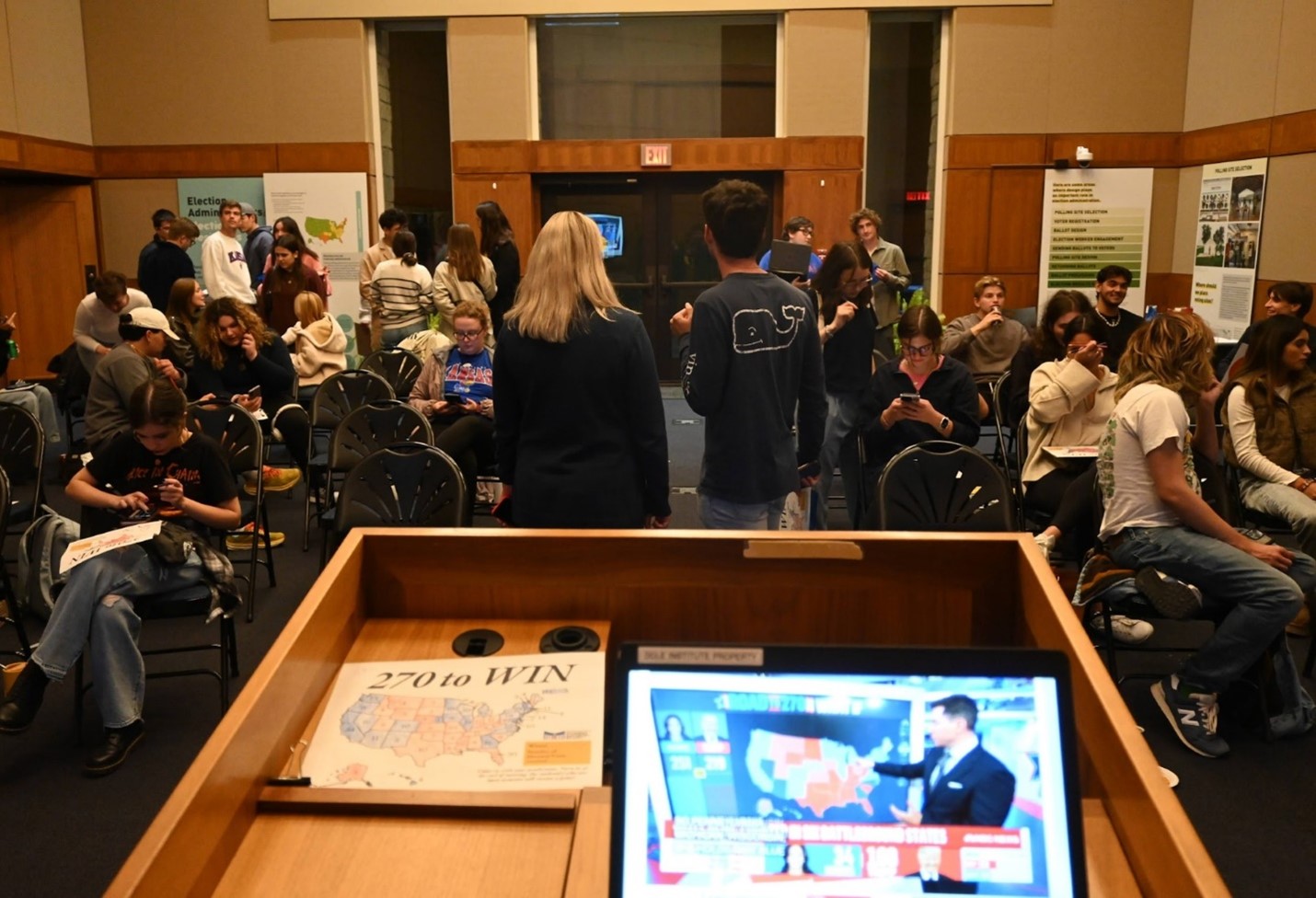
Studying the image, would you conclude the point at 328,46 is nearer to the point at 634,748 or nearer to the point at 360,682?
the point at 360,682

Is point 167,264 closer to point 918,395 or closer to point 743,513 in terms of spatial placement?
point 918,395

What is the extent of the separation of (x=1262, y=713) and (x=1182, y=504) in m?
0.81

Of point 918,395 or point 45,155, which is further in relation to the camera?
point 45,155

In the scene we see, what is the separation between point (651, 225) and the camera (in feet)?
32.9

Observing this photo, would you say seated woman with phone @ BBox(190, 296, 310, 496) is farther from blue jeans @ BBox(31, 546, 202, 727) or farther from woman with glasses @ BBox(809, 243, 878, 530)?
woman with glasses @ BBox(809, 243, 878, 530)

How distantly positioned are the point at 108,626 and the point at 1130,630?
144 inches

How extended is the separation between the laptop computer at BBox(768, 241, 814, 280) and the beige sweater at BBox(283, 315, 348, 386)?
3.65 metres

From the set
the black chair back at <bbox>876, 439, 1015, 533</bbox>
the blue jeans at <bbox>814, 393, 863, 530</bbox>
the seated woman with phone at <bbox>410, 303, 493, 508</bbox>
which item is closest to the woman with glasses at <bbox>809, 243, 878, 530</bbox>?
the blue jeans at <bbox>814, 393, 863, 530</bbox>

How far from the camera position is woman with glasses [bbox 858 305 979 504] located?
14.6ft

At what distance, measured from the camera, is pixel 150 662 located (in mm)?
4133

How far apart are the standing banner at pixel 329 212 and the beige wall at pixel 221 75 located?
39 centimetres

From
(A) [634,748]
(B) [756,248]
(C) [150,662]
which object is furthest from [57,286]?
(A) [634,748]

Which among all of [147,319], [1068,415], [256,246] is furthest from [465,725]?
[256,246]

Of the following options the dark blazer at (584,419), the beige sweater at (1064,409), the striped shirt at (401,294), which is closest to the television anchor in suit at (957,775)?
the dark blazer at (584,419)
